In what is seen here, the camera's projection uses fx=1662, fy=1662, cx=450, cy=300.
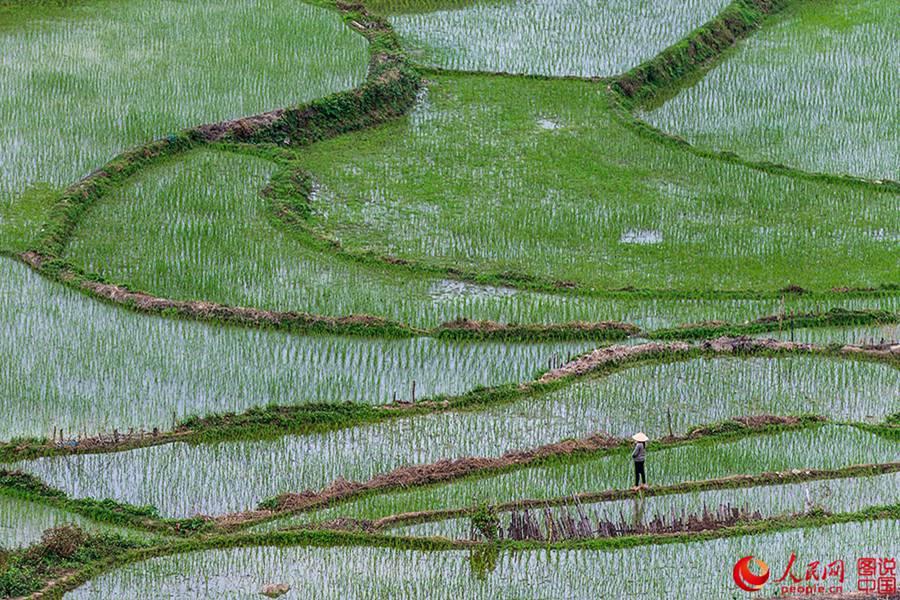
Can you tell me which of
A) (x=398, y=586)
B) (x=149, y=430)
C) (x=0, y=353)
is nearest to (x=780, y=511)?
(x=398, y=586)

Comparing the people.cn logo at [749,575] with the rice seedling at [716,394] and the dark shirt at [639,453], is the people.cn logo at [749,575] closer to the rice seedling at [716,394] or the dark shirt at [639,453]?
the dark shirt at [639,453]

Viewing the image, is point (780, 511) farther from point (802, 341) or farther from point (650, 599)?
point (802, 341)

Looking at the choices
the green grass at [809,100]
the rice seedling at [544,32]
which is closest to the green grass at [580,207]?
the green grass at [809,100]

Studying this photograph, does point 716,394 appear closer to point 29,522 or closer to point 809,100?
point 29,522

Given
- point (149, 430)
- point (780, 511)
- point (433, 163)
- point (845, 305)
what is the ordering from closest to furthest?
point (780, 511) → point (149, 430) → point (845, 305) → point (433, 163)

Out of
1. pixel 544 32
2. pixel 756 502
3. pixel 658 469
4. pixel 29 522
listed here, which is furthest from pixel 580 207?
pixel 29 522

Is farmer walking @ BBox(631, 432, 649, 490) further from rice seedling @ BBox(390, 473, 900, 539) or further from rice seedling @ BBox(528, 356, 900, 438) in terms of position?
rice seedling @ BBox(528, 356, 900, 438)
